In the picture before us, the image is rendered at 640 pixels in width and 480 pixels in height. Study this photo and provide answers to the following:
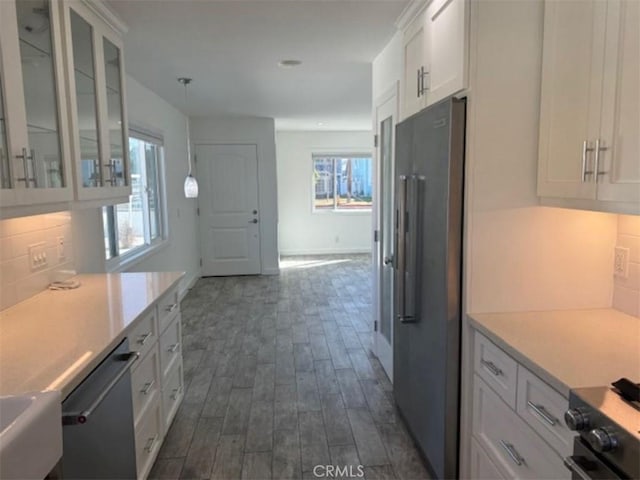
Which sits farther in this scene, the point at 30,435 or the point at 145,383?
the point at 145,383

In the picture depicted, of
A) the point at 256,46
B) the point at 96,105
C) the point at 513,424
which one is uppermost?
the point at 256,46

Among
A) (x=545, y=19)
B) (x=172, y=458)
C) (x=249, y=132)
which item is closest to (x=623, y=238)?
(x=545, y=19)

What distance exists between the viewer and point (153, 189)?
16.0ft

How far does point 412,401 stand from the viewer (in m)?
2.35

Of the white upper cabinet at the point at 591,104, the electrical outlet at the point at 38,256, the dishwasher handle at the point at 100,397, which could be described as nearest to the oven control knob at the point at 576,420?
the white upper cabinet at the point at 591,104

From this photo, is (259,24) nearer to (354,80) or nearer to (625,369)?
(354,80)

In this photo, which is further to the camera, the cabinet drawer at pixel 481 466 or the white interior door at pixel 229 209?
the white interior door at pixel 229 209

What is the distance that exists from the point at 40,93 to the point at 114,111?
2.53ft

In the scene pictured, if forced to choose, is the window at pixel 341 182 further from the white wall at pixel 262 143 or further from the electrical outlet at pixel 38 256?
the electrical outlet at pixel 38 256

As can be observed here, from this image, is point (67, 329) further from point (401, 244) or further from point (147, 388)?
point (401, 244)

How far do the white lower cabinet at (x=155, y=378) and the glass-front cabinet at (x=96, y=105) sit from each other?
0.69 metres

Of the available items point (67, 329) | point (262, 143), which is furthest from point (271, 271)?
point (67, 329)

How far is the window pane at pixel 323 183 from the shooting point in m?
8.65

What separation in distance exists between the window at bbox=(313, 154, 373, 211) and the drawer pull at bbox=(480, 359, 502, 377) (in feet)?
23.4
